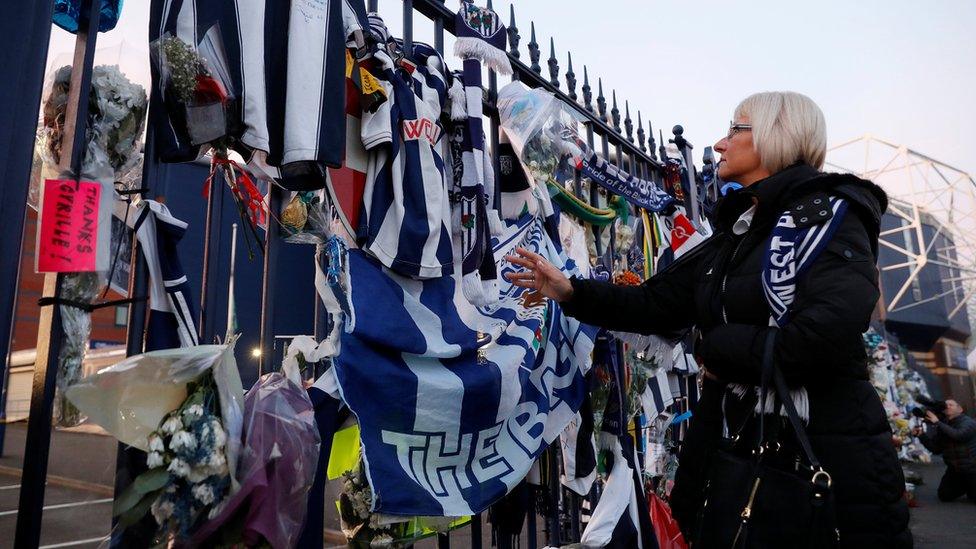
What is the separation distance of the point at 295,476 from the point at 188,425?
0.96 ft

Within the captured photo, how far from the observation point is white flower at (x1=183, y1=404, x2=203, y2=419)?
1.47m

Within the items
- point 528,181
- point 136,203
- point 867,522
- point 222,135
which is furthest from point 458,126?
point 867,522

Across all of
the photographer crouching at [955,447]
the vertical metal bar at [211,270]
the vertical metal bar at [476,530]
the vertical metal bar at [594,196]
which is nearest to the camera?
the vertical metal bar at [211,270]

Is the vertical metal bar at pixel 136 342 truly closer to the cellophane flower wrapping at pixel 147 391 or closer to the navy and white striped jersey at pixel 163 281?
the navy and white striped jersey at pixel 163 281

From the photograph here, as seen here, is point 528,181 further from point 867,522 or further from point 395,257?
point 867,522

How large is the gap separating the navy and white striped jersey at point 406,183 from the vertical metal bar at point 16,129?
3.18ft

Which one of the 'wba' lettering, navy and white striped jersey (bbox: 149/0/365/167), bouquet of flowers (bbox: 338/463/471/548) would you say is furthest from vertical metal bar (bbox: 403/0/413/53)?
bouquet of flowers (bbox: 338/463/471/548)

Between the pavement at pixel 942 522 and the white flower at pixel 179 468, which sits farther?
the pavement at pixel 942 522

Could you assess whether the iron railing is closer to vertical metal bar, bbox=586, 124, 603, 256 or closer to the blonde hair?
vertical metal bar, bbox=586, 124, 603, 256

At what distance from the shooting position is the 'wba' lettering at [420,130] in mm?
Result: 2355

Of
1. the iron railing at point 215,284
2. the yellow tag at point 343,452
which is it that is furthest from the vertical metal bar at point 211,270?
the yellow tag at point 343,452

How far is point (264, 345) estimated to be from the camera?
6.72 ft

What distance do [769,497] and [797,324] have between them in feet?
1.36

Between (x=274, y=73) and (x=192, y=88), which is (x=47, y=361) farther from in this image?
(x=274, y=73)
